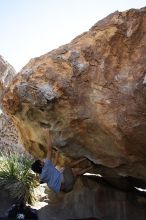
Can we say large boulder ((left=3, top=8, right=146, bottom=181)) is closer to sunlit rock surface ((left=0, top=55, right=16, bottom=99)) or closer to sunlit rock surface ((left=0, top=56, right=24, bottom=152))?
sunlit rock surface ((left=0, top=55, right=16, bottom=99))

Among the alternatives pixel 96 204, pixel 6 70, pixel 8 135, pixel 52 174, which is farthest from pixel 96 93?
pixel 8 135

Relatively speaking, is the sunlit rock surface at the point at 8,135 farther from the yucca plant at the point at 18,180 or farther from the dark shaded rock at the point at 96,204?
the dark shaded rock at the point at 96,204

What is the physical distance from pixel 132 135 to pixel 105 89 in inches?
38.2

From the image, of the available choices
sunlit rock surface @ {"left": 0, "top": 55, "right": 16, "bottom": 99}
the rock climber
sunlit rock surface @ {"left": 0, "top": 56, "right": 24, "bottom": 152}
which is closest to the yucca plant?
the rock climber

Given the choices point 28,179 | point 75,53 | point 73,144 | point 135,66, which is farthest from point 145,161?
point 28,179

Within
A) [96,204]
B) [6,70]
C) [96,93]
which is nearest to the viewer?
[96,93]

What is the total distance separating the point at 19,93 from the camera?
734 cm

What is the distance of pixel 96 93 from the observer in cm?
690

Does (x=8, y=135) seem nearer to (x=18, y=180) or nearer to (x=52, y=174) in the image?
(x=18, y=180)

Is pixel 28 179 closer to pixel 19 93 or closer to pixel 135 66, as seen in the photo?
pixel 19 93

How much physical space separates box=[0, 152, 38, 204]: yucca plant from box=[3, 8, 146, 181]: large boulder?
4.16 metres

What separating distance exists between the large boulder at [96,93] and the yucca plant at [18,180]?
4.16 metres

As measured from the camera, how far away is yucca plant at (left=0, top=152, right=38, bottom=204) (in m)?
11.4

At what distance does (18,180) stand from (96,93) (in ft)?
20.2
